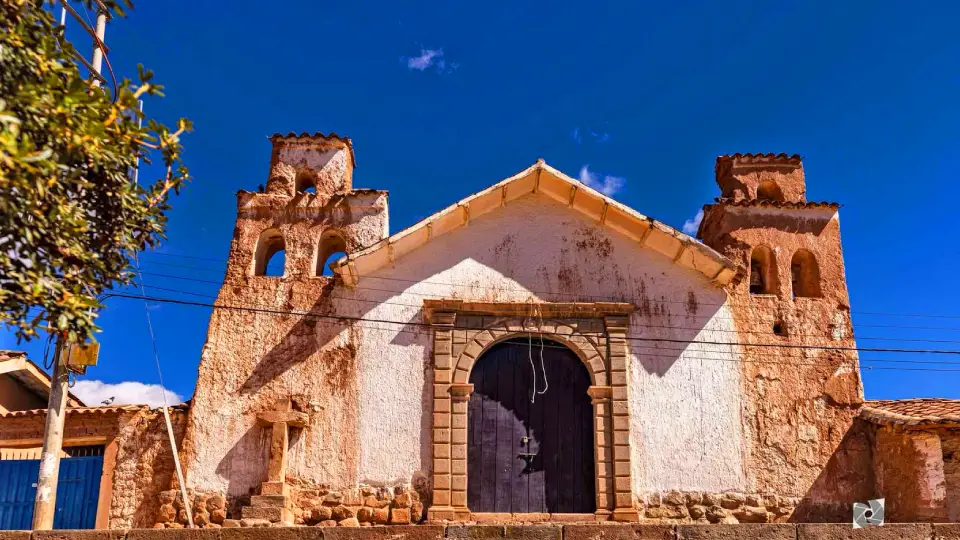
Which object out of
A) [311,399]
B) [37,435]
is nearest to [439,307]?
[311,399]

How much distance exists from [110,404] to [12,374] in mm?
4442

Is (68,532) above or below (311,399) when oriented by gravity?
below

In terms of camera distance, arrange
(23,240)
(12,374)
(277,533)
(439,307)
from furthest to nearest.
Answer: (12,374) → (439,307) → (277,533) → (23,240)

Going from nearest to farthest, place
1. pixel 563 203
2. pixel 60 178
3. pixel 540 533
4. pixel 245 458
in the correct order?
pixel 60 178
pixel 540 533
pixel 245 458
pixel 563 203

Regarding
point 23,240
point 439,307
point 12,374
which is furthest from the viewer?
point 12,374

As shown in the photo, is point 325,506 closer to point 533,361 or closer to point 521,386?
point 521,386

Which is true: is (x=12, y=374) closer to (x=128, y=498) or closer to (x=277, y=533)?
(x=128, y=498)

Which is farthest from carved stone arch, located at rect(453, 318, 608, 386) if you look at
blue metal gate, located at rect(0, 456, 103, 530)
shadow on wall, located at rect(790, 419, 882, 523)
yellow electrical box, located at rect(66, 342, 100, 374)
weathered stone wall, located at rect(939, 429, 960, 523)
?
blue metal gate, located at rect(0, 456, 103, 530)

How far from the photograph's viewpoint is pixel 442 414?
1106 centimetres

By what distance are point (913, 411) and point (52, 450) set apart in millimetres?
10783

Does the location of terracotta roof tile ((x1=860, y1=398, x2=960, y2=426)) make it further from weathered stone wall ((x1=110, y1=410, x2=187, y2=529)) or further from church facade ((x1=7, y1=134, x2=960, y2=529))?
weathered stone wall ((x1=110, y1=410, x2=187, y2=529))

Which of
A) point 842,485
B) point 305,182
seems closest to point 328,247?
point 305,182

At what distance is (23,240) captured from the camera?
5.68m

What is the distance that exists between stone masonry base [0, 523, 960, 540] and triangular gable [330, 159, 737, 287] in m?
4.52
